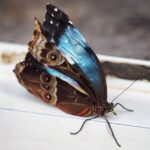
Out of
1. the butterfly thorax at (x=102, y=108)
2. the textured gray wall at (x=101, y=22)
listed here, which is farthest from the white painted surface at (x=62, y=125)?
the textured gray wall at (x=101, y=22)

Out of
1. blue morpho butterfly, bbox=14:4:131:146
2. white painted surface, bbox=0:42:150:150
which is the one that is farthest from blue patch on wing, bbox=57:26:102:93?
white painted surface, bbox=0:42:150:150

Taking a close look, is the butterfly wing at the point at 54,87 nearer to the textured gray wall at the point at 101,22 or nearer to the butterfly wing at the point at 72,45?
the butterfly wing at the point at 72,45

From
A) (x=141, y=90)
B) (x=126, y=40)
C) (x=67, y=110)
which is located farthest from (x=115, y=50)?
(x=67, y=110)

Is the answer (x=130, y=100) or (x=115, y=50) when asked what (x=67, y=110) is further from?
(x=115, y=50)

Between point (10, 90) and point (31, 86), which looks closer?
point (31, 86)

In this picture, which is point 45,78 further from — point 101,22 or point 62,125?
point 101,22

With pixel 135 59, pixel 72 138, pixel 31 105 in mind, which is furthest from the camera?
pixel 135 59

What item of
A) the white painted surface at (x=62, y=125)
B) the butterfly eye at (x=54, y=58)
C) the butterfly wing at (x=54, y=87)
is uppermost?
the butterfly eye at (x=54, y=58)

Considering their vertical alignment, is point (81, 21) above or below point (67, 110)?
above
